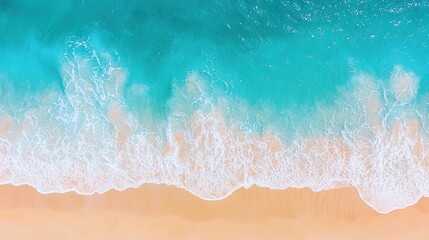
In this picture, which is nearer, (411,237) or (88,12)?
(411,237)

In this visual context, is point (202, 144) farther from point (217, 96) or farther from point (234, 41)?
point (234, 41)

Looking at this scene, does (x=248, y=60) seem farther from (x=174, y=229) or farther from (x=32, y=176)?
(x=32, y=176)

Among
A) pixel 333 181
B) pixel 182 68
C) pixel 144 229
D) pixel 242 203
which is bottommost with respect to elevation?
pixel 144 229

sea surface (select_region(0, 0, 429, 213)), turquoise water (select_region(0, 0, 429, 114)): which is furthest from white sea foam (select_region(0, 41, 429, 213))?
turquoise water (select_region(0, 0, 429, 114))

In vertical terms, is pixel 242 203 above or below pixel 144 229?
above

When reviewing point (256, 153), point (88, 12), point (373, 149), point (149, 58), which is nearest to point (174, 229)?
point (256, 153)

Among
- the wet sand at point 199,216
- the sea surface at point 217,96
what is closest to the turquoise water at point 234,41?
the sea surface at point 217,96

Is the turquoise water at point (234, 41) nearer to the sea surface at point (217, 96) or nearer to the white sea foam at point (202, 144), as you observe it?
the sea surface at point (217, 96)
